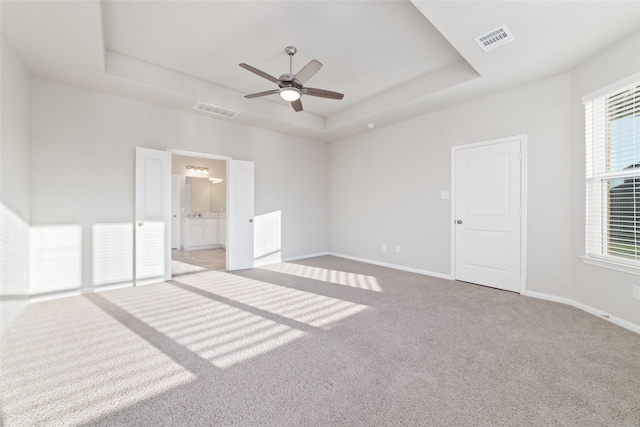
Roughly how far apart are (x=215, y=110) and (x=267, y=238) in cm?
261

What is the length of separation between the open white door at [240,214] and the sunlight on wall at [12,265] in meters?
2.61

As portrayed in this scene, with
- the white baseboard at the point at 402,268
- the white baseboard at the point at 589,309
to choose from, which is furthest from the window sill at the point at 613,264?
the white baseboard at the point at 402,268

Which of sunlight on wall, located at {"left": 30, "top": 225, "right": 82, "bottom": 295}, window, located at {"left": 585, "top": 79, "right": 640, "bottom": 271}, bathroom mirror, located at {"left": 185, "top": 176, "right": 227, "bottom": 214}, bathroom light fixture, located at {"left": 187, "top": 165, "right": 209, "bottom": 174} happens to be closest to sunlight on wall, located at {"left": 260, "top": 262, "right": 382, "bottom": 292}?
window, located at {"left": 585, "top": 79, "right": 640, "bottom": 271}

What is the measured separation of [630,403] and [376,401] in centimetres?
153

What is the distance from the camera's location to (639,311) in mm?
2578

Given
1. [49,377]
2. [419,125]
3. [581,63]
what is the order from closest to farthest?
[49,377]
[581,63]
[419,125]

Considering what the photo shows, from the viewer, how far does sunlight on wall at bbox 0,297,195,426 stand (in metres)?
1.61

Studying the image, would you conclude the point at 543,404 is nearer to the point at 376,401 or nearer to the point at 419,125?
the point at 376,401

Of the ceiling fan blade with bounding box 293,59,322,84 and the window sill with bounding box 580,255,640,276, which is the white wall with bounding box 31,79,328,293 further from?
the window sill with bounding box 580,255,640,276

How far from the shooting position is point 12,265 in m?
2.85

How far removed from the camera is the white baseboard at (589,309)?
264 centimetres

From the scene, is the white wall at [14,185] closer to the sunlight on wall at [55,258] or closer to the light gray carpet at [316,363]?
the sunlight on wall at [55,258]

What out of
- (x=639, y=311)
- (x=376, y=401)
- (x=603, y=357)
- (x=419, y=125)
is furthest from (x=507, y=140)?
(x=376, y=401)

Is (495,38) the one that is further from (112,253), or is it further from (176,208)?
(176,208)
